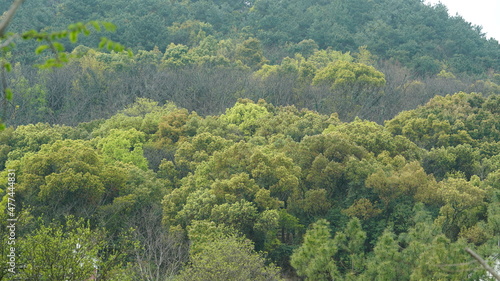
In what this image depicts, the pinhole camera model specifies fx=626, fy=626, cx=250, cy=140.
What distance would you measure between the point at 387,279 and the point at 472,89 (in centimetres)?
3737

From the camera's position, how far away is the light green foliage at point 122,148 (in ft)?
93.2

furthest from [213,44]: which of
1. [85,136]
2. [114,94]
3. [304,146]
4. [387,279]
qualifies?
[387,279]

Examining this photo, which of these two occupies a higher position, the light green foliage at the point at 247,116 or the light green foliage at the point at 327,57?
the light green foliage at the point at 327,57

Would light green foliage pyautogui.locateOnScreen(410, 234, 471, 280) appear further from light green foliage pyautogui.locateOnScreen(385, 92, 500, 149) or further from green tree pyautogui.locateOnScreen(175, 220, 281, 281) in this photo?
light green foliage pyautogui.locateOnScreen(385, 92, 500, 149)

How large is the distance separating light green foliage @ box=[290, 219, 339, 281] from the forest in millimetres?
44

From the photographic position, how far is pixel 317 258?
57.4 ft

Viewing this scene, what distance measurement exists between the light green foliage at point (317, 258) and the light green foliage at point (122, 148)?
40.1ft

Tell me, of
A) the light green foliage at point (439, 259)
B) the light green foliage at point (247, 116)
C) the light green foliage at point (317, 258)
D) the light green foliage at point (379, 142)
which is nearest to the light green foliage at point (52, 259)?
the light green foliage at point (317, 258)

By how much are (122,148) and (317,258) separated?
46.6 feet

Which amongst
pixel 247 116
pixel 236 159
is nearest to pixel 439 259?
pixel 236 159

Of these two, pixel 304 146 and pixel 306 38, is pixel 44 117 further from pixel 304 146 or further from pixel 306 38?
pixel 306 38

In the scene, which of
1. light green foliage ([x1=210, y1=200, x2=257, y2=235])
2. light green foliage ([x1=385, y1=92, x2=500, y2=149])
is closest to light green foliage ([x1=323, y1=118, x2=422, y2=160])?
light green foliage ([x1=385, y1=92, x2=500, y2=149])

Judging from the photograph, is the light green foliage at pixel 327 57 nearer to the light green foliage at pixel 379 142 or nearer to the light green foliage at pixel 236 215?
the light green foliage at pixel 379 142

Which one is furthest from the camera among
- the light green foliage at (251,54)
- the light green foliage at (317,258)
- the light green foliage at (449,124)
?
the light green foliage at (251,54)
